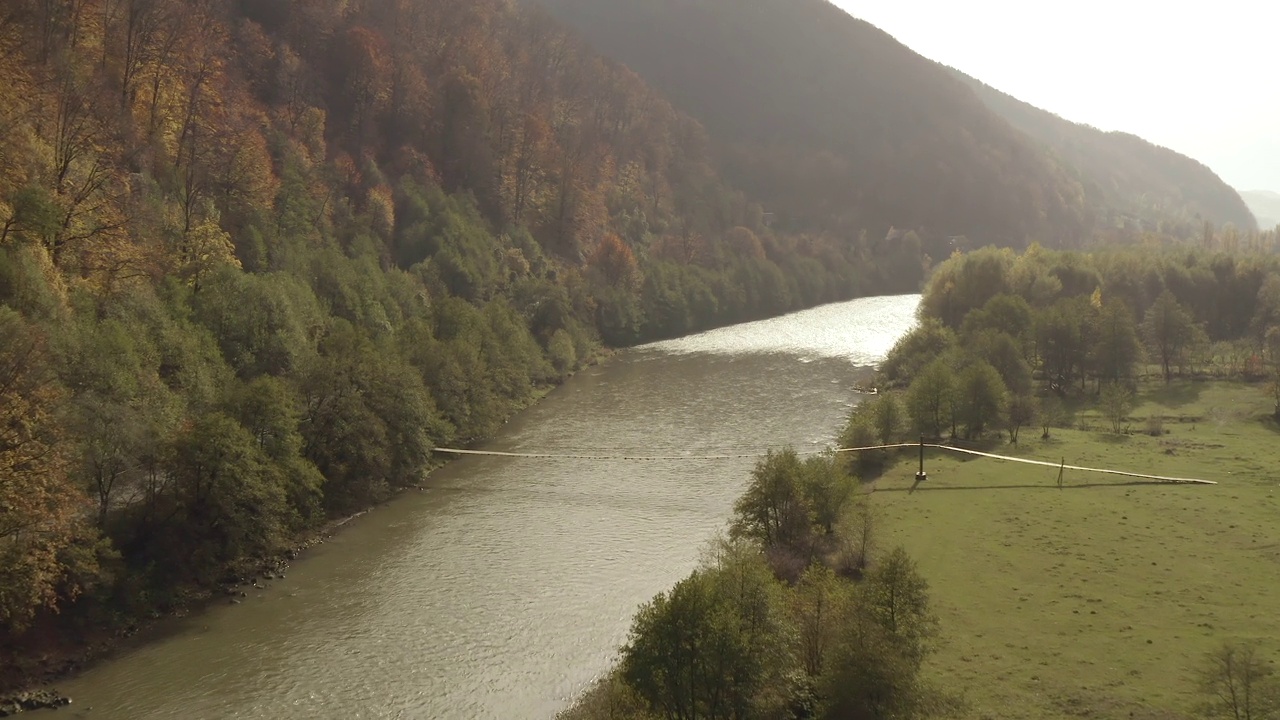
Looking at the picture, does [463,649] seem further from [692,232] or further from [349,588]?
[692,232]

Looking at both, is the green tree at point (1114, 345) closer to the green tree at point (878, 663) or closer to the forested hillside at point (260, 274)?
the forested hillside at point (260, 274)

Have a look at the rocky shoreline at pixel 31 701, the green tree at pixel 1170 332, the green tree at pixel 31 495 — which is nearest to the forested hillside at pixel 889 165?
the green tree at pixel 1170 332

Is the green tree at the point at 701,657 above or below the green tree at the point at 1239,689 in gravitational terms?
above

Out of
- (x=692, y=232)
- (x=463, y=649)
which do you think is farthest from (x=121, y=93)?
(x=692, y=232)

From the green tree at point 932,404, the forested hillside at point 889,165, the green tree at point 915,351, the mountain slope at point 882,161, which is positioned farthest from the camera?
the mountain slope at point 882,161

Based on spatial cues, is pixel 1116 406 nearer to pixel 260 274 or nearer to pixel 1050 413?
pixel 1050 413

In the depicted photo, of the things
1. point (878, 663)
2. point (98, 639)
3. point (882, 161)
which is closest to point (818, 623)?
point (878, 663)

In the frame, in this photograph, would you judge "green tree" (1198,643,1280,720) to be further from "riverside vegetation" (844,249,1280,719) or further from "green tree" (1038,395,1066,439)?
"green tree" (1038,395,1066,439)
